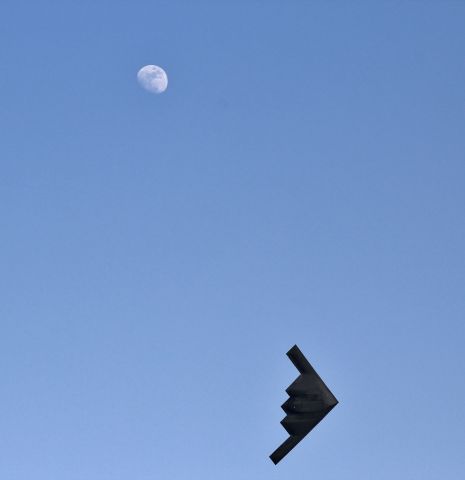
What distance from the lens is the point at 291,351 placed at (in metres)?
89.0

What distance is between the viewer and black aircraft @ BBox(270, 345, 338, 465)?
3469 inches

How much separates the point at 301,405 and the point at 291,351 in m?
3.58

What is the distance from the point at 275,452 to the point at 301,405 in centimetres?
390

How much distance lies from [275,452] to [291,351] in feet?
22.4

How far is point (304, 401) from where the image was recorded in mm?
88250

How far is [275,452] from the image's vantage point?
89625 millimetres

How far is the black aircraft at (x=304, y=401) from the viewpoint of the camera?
289 feet

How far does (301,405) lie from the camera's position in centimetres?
8825
